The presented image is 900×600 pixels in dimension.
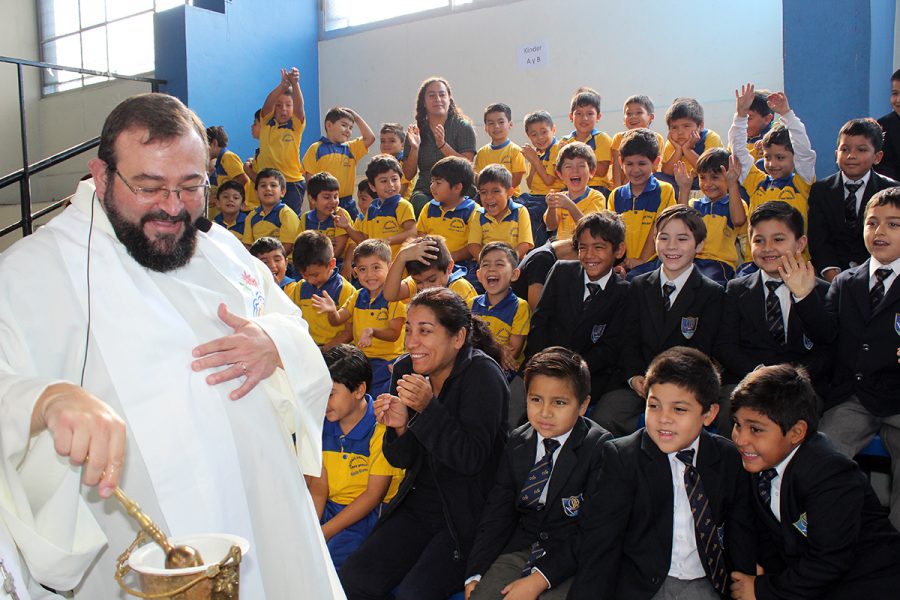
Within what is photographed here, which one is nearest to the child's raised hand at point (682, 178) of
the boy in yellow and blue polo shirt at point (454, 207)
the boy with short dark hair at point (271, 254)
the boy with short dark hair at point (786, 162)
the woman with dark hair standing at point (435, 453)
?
the boy with short dark hair at point (786, 162)

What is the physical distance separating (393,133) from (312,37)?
356 cm

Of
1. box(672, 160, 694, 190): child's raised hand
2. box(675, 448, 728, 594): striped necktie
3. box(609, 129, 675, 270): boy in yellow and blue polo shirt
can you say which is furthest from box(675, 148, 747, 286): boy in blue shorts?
box(675, 448, 728, 594): striped necktie

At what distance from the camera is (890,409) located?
333 cm

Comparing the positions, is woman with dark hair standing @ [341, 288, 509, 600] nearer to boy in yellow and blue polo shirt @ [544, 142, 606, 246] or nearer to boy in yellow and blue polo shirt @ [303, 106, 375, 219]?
boy in yellow and blue polo shirt @ [544, 142, 606, 246]

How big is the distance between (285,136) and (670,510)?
6.38m

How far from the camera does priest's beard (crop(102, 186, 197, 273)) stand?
181cm

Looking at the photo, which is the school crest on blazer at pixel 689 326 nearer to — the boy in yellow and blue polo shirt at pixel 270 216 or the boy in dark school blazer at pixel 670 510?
the boy in dark school blazer at pixel 670 510

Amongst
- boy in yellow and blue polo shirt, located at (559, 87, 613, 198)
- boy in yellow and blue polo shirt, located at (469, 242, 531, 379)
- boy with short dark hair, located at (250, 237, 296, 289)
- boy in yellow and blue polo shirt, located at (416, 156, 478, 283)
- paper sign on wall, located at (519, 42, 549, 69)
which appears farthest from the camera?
paper sign on wall, located at (519, 42, 549, 69)

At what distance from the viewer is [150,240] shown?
5.98 ft

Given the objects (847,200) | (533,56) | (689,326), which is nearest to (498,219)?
(689,326)

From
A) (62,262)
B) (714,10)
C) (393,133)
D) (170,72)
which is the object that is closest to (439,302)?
(62,262)

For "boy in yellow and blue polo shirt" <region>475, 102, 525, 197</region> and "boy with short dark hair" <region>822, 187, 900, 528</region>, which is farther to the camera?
"boy in yellow and blue polo shirt" <region>475, 102, 525, 197</region>

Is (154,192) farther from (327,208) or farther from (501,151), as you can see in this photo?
(501,151)

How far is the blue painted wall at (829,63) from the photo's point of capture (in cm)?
508
